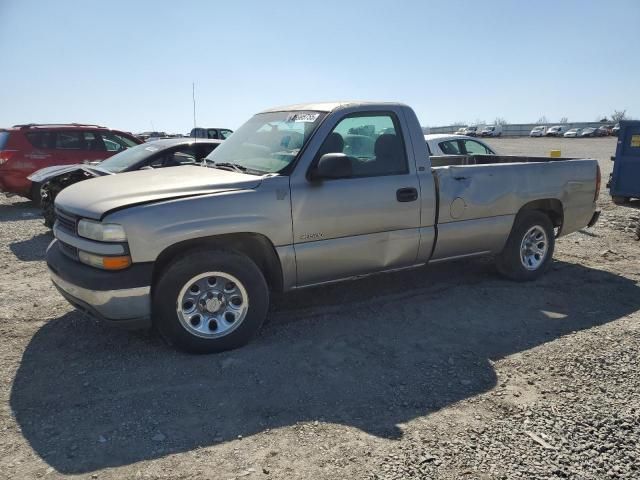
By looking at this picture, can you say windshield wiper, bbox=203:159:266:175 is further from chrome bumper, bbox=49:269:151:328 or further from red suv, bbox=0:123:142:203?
red suv, bbox=0:123:142:203

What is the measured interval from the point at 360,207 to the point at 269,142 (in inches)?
41.1

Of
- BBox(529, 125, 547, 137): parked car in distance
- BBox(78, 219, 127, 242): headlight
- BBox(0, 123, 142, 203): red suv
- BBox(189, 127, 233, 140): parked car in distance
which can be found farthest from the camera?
BBox(529, 125, 547, 137): parked car in distance

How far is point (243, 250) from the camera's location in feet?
13.8

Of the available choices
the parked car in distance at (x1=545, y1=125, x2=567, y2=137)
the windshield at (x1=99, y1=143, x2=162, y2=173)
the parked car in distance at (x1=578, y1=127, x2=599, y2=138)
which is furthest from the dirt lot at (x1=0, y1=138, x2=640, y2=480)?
the parked car in distance at (x1=545, y1=125, x2=567, y2=137)

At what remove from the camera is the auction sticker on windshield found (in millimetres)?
4551

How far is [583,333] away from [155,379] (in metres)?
3.57

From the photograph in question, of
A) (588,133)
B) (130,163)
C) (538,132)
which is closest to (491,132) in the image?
(538,132)

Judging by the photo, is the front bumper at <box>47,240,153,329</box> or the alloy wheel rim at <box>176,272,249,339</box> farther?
the alloy wheel rim at <box>176,272,249,339</box>

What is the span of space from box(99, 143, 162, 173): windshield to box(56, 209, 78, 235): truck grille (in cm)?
311

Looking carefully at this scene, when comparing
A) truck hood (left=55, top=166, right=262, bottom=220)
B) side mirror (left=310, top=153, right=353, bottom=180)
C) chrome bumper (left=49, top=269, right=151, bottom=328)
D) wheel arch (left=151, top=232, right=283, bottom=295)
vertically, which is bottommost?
chrome bumper (left=49, top=269, right=151, bottom=328)

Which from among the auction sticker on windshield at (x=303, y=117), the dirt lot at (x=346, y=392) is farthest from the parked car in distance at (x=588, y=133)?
the auction sticker on windshield at (x=303, y=117)

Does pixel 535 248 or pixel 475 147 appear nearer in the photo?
pixel 535 248

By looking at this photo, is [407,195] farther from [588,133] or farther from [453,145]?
[588,133]

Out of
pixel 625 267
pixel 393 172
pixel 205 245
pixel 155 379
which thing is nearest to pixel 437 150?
pixel 625 267
